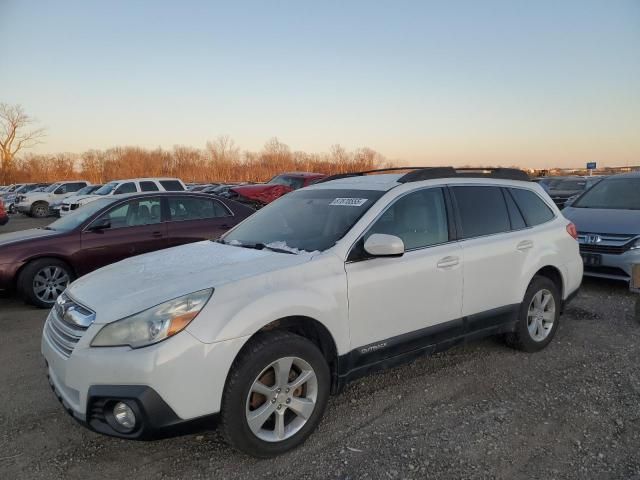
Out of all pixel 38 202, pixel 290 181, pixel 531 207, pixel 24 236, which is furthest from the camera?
pixel 38 202

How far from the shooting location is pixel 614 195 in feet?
25.5

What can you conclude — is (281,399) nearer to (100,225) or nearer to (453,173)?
(453,173)

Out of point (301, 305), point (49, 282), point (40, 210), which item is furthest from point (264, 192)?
point (40, 210)

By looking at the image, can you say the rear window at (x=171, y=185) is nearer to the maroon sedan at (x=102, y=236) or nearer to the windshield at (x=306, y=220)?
the maroon sedan at (x=102, y=236)

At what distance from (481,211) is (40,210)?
2751 centimetres

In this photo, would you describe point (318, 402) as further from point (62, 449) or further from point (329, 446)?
point (62, 449)

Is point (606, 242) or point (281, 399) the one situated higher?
point (606, 242)

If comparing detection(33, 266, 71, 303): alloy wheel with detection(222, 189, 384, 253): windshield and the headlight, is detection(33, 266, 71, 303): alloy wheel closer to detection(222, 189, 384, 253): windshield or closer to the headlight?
detection(222, 189, 384, 253): windshield

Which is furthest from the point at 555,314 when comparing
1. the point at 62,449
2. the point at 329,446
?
the point at 62,449

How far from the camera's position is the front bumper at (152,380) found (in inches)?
95.9

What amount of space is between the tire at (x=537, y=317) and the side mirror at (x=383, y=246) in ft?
5.95

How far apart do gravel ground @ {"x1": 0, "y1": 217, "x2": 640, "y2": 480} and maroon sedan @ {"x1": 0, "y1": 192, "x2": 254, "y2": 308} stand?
2.11 metres

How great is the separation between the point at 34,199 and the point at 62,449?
88.7ft

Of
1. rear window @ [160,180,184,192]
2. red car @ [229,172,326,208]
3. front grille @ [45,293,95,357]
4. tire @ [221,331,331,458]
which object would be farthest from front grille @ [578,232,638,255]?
rear window @ [160,180,184,192]
